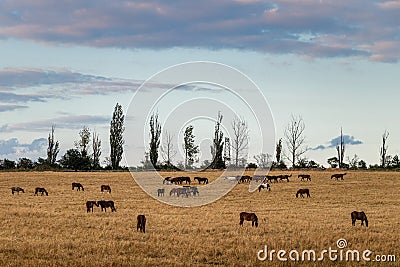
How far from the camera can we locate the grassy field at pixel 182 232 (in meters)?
17.7

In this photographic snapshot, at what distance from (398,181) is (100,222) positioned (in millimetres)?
44833

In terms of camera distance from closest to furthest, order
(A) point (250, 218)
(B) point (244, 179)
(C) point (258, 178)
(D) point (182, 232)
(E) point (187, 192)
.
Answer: (D) point (182, 232)
(A) point (250, 218)
(E) point (187, 192)
(B) point (244, 179)
(C) point (258, 178)

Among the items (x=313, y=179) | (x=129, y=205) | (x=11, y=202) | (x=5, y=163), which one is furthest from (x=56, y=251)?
(x=5, y=163)

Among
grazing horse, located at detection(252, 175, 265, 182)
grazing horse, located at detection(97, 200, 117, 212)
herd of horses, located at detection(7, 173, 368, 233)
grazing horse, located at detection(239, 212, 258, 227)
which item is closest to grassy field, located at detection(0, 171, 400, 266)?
grazing horse, located at detection(239, 212, 258, 227)

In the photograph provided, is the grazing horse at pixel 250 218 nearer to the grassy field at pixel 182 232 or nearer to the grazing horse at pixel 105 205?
the grassy field at pixel 182 232

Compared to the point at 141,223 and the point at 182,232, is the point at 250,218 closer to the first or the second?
the point at 182,232

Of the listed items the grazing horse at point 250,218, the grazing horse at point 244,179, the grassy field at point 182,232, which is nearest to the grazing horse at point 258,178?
the grazing horse at point 244,179

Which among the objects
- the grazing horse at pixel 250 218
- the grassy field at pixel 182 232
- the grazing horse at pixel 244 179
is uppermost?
the grazing horse at pixel 244 179

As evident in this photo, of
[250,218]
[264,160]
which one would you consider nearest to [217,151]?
[264,160]

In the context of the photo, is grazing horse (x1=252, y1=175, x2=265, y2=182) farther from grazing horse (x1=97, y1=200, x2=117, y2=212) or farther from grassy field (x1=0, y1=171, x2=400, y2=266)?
grazing horse (x1=97, y1=200, x2=117, y2=212)

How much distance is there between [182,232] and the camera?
77.3ft

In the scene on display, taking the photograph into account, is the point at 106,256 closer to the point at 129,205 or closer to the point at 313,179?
the point at 129,205

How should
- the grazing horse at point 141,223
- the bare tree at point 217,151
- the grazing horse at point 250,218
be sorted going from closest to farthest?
1. the grazing horse at point 141,223
2. the grazing horse at point 250,218
3. the bare tree at point 217,151

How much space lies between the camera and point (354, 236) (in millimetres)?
22422
